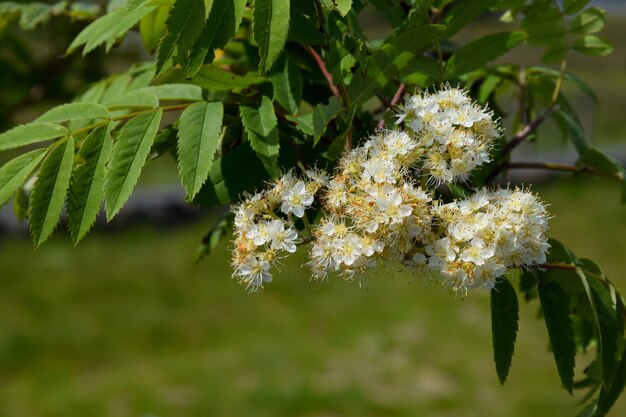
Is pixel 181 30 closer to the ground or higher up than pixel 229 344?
higher up

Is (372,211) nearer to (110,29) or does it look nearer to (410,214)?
(410,214)

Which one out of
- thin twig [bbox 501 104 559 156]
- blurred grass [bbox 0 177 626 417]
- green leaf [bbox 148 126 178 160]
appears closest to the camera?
green leaf [bbox 148 126 178 160]

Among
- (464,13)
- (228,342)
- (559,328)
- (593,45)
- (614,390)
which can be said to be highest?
(464,13)

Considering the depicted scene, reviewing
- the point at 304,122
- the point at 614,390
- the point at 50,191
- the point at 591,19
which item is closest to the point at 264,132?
the point at 304,122

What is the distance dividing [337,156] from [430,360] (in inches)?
134

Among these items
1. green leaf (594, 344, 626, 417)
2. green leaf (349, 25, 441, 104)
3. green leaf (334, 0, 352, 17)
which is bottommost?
green leaf (594, 344, 626, 417)

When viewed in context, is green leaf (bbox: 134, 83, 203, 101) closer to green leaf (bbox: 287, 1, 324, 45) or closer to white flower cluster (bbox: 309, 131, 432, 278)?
green leaf (bbox: 287, 1, 324, 45)

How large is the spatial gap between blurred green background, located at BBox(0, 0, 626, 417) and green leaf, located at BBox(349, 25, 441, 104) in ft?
6.16

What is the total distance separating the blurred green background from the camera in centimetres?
384

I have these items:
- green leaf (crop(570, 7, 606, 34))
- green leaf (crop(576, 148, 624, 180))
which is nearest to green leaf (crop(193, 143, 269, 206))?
green leaf (crop(576, 148, 624, 180))

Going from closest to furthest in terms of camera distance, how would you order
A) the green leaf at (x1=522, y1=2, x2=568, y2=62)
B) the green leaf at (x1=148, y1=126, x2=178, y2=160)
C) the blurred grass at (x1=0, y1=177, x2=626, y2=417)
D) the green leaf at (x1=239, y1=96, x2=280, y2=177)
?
the green leaf at (x1=239, y1=96, x2=280, y2=177), the green leaf at (x1=148, y1=126, x2=178, y2=160), the green leaf at (x1=522, y1=2, x2=568, y2=62), the blurred grass at (x1=0, y1=177, x2=626, y2=417)

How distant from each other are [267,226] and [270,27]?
0.24 meters

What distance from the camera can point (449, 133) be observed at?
3.16 feet

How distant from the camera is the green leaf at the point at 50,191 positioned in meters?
1.01
